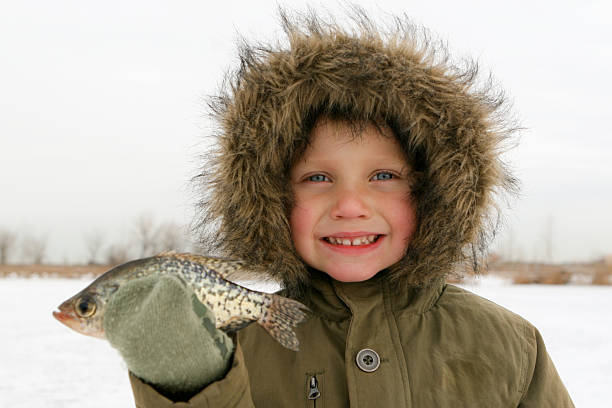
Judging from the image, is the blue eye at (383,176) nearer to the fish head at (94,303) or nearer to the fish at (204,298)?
the fish at (204,298)

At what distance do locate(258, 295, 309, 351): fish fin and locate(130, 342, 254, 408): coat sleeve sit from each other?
16cm

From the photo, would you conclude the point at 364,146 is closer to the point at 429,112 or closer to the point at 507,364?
the point at 429,112

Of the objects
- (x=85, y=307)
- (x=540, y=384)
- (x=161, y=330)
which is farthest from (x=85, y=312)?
(x=540, y=384)

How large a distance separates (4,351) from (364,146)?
7.45m

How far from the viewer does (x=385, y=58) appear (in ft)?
7.27

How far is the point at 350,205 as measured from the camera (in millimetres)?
1993

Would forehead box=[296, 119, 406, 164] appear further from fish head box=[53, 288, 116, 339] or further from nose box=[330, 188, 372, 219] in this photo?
fish head box=[53, 288, 116, 339]

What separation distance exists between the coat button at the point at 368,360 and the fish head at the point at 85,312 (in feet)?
2.94

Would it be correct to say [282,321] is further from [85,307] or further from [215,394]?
[85,307]

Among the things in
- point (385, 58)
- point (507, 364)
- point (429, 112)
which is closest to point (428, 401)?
point (507, 364)

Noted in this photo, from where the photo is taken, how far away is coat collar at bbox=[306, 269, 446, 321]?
6.96ft

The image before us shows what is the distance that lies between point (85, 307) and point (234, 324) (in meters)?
0.45

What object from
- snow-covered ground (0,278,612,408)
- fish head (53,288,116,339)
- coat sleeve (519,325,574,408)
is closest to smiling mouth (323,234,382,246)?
coat sleeve (519,325,574,408)

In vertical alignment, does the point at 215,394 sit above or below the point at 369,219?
below
